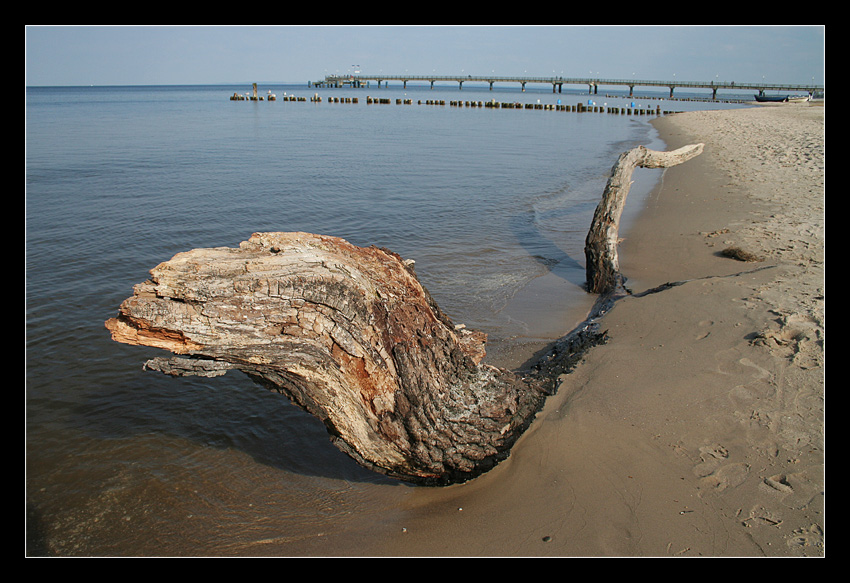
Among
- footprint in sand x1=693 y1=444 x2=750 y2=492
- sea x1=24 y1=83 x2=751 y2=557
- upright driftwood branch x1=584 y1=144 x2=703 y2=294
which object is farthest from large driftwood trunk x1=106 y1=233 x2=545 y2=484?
upright driftwood branch x1=584 y1=144 x2=703 y2=294

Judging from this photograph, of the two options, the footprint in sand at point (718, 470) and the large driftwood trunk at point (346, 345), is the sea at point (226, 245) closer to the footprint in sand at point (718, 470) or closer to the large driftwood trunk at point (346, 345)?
the large driftwood trunk at point (346, 345)

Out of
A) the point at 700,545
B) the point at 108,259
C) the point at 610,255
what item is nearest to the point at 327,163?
the point at 108,259

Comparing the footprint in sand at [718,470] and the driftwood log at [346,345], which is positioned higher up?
the driftwood log at [346,345]

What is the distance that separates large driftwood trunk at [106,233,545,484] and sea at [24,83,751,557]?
91cm

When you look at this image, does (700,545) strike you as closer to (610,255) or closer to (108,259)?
(610,255)

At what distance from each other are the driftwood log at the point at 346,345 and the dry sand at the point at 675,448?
402mm

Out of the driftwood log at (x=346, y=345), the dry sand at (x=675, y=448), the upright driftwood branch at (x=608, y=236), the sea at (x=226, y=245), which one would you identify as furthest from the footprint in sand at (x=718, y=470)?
the upright driftwood branch at (x=608, y=236)

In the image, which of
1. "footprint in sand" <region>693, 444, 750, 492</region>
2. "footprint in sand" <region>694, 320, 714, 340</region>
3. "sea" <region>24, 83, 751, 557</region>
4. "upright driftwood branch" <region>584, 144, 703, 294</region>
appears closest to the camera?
"footprint in sand" <region>693, 444, 750, 492</region>

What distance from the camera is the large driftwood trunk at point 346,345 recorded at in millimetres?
3035

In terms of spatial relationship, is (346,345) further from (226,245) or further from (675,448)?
(226,245)

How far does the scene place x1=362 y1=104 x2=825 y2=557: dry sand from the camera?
11.7 ft

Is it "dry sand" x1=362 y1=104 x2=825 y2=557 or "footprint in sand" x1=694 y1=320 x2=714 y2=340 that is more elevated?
"footprint in sand" x1=694 y1=320 x2=714 y2=340

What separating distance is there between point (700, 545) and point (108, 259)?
11487 mm

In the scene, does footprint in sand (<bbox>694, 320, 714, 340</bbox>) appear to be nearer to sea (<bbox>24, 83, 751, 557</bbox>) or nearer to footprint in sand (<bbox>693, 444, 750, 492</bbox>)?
footprint in sand (<bbox>693, 444, 750, 492</bbox>)
